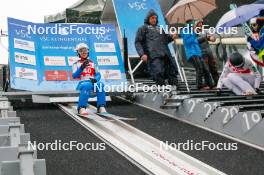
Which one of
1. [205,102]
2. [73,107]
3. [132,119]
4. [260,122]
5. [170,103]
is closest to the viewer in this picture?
[260,122]

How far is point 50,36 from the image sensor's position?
1126 centimetres

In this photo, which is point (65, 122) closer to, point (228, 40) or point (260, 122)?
point (260, 122)

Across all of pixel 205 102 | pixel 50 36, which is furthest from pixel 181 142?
pixel 50 36

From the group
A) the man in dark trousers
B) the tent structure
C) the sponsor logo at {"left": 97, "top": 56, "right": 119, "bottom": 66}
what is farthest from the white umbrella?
the tent structure

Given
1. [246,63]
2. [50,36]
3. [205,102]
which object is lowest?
[205,102]

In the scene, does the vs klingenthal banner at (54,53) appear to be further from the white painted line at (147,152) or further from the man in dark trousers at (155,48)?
the white painted line at (147,152)

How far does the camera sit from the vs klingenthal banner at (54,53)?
10555 mm

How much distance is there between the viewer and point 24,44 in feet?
35.4

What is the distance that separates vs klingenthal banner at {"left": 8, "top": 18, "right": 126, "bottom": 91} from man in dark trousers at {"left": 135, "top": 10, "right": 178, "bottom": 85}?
74.3 inches

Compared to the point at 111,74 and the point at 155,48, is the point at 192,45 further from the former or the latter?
the point at 111,74

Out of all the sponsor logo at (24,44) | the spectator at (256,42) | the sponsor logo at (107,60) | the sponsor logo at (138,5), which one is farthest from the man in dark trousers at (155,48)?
the sponsor logo at (138,5)

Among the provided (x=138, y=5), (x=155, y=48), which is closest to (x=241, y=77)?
(x=155, y=48)

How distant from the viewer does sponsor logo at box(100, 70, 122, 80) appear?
11086 mm

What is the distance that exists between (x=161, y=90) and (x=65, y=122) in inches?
87.8
